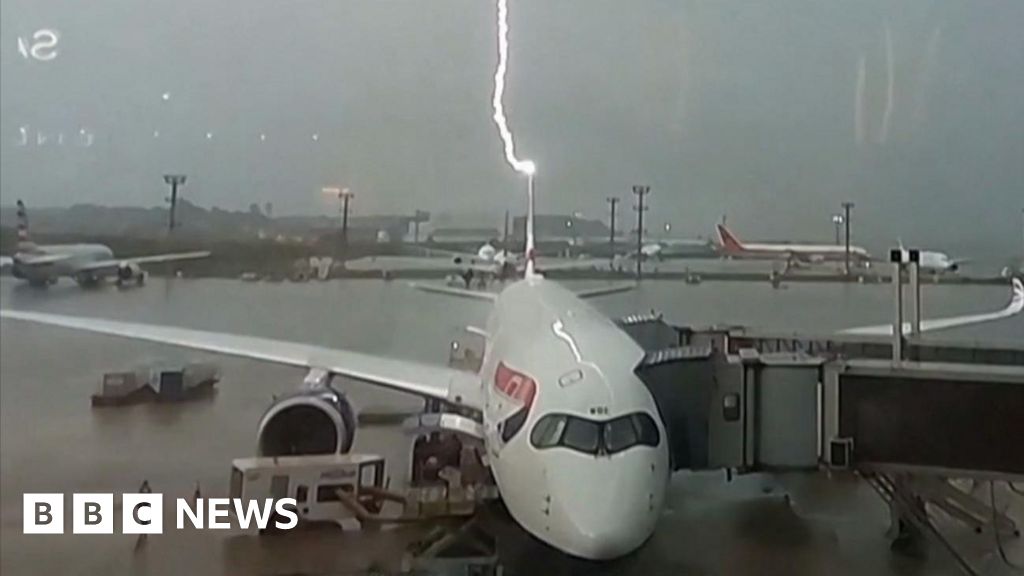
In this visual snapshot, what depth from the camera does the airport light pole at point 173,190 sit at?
7340 millimetres

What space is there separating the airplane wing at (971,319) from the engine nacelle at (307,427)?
4643 mm

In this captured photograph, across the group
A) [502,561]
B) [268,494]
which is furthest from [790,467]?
[268,494]

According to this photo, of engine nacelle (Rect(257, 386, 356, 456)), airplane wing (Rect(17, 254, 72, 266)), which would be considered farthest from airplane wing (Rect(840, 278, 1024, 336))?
airplane wing (Rect(17, 254, 72, 266))

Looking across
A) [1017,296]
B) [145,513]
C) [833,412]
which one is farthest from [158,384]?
[1017,296]

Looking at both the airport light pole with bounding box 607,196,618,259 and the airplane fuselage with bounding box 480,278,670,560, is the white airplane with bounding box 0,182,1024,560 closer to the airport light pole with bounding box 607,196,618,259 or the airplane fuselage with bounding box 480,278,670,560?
the airplane fuselage with bounding box 480,278,670,560

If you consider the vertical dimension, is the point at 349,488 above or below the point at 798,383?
below

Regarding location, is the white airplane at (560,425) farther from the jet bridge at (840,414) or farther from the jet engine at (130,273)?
the jet engine at (130,273)

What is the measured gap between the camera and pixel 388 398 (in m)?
8.93

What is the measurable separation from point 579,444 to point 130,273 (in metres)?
4.82

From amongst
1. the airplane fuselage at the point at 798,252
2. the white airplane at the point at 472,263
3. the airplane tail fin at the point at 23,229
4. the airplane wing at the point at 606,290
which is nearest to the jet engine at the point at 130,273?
the airplane tail fin at the point at 23,229

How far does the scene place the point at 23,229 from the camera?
632 centimetres

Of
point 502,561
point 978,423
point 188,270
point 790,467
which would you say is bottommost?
point 502,561

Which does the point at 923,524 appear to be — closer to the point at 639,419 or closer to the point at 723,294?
the point at 639,419

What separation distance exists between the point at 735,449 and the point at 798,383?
56 centimetres
